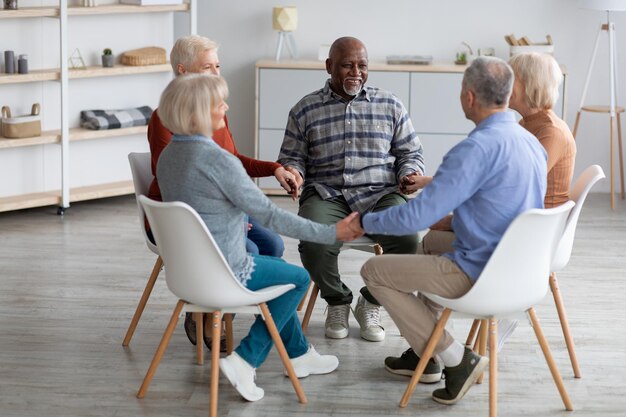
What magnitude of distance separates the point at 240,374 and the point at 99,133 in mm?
3261

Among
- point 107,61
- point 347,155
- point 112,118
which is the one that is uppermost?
point 107,61

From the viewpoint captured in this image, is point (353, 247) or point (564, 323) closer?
point (564, 323)

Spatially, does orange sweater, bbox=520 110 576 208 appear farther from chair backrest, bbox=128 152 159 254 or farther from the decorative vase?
the decorative vase

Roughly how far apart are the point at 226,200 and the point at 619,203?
14.3 ft

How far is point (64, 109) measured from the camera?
6.13m

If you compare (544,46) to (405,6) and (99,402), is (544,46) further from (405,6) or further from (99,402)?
(99,402)

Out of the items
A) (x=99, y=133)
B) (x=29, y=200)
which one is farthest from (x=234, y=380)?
(x=99, y=133)

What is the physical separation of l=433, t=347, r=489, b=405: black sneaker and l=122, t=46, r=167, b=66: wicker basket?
373 cm

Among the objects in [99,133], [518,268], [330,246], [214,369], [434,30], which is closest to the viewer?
[518,268]

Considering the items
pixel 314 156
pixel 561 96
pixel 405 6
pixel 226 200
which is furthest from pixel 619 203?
pixel 226 200

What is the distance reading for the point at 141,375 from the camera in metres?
3.76

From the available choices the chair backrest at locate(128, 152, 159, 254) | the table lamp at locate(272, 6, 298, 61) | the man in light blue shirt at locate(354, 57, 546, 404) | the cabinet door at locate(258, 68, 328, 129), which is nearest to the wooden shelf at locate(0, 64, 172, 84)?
the cabinet door at locate(258, 68, 328, 129)

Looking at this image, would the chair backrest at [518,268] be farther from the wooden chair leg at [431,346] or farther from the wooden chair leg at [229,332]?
the wooden chair leg at [229,332]

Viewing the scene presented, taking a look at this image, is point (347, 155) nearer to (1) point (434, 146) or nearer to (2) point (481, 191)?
(2) point (481, 191)
